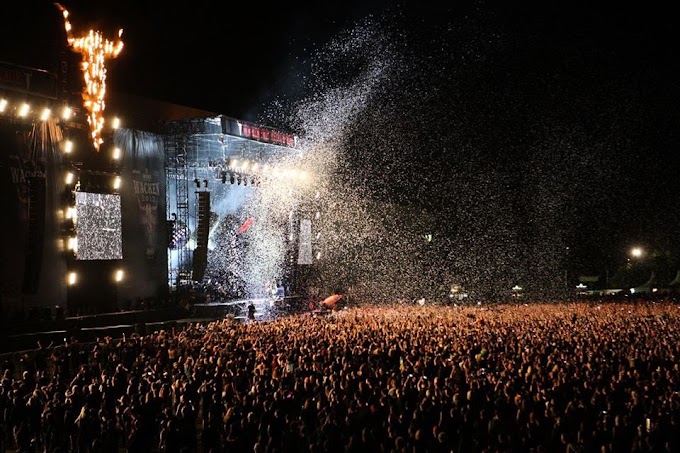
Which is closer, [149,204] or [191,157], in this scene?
[149,204]

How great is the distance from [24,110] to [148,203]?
836 cm

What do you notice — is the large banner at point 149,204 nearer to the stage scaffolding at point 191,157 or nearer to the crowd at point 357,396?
the stage scaffolding at point 191,157

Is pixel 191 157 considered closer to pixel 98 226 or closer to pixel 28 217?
pixel 98 226

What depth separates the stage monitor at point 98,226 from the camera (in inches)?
1075

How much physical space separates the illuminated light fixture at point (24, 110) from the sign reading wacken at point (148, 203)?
693 centimetres

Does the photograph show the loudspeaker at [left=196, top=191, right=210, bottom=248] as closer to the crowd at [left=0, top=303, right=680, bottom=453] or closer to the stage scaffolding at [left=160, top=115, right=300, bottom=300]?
the stage scaffolding at [left=160, top=115, right=300, bottom=300]

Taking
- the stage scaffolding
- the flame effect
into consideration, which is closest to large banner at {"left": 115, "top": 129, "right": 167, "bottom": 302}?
the stage scaffolding

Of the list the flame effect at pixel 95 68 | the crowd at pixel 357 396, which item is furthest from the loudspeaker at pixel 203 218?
the crowd at pixel 357 396

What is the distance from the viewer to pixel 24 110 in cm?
2509

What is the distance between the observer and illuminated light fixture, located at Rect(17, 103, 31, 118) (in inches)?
983

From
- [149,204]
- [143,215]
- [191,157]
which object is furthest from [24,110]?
[191,157]

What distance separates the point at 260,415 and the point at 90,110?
20066mm

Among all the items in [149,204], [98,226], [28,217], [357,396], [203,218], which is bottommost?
[357,396]

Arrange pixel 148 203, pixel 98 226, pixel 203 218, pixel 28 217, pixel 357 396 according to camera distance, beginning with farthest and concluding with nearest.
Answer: pixel 203 218, pixel 148 203, pixel 98 226, pixel 28 217, pixel 357 396
